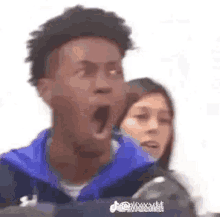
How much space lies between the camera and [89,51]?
1.26m

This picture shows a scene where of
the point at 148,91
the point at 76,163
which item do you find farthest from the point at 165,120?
the point at 76,163

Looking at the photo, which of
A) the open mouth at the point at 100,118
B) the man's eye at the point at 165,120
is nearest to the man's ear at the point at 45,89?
the open mouth at the point at 100,118

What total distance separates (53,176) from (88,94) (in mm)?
502

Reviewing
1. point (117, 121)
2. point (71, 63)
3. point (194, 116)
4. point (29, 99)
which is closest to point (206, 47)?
point (194, 116)

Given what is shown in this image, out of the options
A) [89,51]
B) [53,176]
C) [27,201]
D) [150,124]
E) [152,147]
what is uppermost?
[89,51]

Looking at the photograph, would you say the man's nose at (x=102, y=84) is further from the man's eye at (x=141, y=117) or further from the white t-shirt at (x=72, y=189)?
the white t-shirt at (x=72, y=189)

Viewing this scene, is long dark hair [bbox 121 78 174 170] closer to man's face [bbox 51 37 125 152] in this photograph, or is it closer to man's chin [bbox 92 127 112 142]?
man's face [bbox 51 37 125 152]

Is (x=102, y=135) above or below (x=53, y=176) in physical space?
above

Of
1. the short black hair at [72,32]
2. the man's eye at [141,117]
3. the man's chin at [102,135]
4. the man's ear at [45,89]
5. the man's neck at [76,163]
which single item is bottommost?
the man's neck at [76,163]

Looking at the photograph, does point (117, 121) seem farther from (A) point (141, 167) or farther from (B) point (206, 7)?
(B) point (206, 7)

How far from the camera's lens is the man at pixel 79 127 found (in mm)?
1240

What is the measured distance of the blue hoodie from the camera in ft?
4.06

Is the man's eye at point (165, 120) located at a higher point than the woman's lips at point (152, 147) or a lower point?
higher

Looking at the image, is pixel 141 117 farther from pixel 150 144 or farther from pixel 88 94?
pixel 88 94
